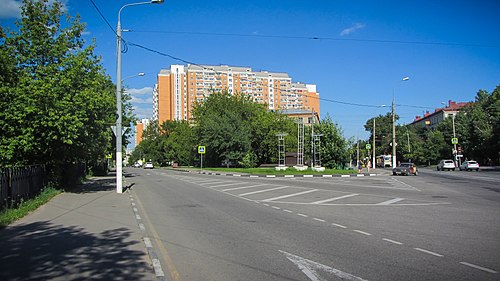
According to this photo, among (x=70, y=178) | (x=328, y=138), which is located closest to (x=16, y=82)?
(x=70, y=178)

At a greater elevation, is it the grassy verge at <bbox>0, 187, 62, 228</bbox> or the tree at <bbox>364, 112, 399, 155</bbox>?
the tree at <bbox>364, 112, 399, 155</bbox>

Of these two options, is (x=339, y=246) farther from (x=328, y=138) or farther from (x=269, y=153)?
(x=269, y=153)

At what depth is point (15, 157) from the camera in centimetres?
1766

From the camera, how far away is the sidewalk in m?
5.70

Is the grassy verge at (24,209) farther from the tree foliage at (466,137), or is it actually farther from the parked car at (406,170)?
the tree foliage at (466,137)

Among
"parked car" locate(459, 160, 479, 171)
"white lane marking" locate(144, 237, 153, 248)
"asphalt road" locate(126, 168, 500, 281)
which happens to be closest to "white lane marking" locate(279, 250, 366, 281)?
"asphalt road" locate(126, 168, 500, 281)

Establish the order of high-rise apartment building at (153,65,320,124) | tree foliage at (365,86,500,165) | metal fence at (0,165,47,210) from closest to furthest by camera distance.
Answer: metal fence at (0,165,47,210), tree foliage at (365,86,500,165), high-rise apartment building at (153,65,320,124)

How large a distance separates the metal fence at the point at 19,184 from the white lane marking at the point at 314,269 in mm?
10104

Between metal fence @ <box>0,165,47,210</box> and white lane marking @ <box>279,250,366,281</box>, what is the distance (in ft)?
33.2

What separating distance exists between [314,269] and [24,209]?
1061cm

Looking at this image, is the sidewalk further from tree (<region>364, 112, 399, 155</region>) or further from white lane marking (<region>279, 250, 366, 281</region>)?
tree (<region>364, 112, 399, 155</region>)

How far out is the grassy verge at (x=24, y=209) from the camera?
1042cm

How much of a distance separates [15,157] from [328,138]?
32168 mm

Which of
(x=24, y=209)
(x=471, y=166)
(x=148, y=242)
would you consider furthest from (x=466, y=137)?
(x=148, y=242)
